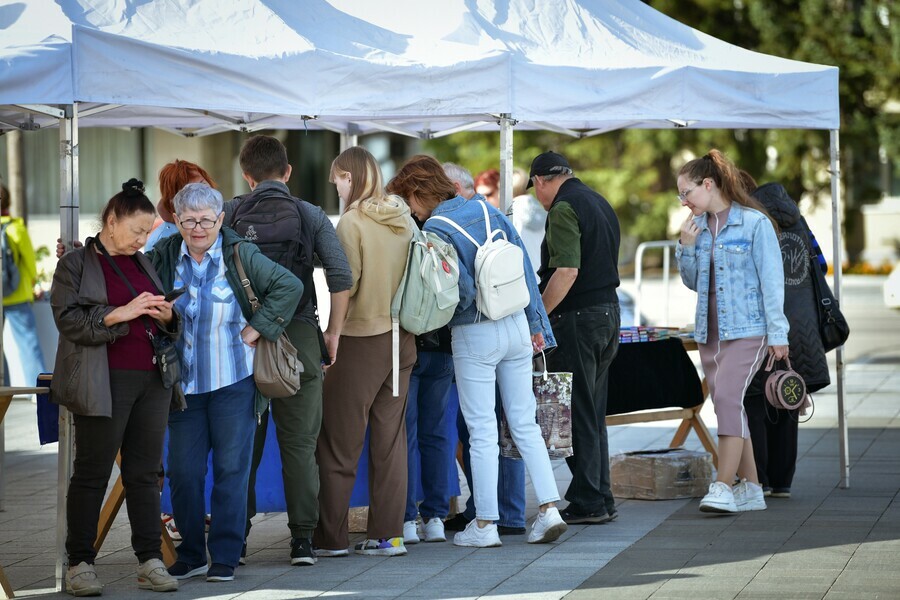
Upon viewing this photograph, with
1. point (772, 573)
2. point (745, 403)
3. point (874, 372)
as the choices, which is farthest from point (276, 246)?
point (874, 372)

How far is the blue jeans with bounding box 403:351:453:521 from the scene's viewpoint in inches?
262

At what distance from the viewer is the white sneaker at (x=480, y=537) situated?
649cm

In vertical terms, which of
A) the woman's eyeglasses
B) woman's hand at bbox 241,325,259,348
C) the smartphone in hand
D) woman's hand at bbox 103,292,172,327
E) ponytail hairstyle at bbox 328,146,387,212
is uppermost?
ponytail hairstyle at bbox 328,146,387,212

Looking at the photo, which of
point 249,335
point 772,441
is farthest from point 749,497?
point 249,335

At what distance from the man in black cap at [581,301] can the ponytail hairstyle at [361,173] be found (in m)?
1.02

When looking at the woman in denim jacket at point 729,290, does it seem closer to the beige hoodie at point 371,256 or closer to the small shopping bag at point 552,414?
the small shopping bag at point 552,414

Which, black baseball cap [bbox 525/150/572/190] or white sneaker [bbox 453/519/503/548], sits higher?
black baseball cap [bbox 525/150/572/190]

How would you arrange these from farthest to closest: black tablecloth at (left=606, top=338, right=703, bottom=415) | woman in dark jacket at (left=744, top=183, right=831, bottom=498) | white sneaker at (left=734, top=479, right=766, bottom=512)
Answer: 1. black tablecloth at (left=606, top=338, right=703, bottom=415)
2. woman in dark jacket at (left=744, top=183, right=831, bottom=498)
3. white sneaker at (left=734, top=479, right=766, bottom=512)

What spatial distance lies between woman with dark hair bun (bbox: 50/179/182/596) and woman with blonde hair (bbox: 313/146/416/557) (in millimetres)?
890

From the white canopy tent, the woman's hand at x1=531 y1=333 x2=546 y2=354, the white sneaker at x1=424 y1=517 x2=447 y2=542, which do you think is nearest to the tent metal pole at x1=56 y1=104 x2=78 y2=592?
the white canopy tent

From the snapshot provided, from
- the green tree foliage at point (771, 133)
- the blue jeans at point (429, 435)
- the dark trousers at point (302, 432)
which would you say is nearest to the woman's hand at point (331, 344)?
the dark trousers at point (302, 432)

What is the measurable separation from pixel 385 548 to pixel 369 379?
0.80 meters

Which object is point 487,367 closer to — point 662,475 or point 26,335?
point 662,475

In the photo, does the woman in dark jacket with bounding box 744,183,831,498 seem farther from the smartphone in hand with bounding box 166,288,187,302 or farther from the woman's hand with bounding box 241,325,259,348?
the smartphone in hand with bounding box 166,288,187,302
